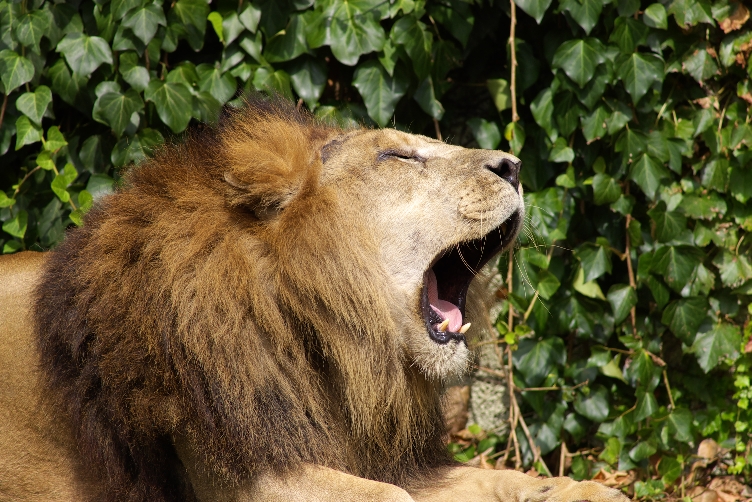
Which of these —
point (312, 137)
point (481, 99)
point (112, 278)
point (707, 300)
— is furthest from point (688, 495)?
point (112, 278)

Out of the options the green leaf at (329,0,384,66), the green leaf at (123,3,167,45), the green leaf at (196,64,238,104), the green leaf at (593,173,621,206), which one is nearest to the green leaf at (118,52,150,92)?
the green leaf at (123,3,167,45)

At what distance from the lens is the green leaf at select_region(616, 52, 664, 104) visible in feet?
12.2

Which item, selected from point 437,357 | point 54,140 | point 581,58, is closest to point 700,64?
point 581,58

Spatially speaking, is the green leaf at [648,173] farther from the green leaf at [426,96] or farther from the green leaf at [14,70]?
the green leaf at [14,70]

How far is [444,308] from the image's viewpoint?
274 centimetres

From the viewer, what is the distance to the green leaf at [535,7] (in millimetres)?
3613

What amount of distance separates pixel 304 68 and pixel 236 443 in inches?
79.9

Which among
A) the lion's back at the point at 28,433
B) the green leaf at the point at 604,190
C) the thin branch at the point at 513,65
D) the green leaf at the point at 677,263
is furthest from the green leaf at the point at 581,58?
the lion's back at the point at 28,433

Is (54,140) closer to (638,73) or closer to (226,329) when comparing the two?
(226,329)

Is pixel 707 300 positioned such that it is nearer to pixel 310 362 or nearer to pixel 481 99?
pixel 481 99

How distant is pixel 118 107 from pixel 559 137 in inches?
76.3

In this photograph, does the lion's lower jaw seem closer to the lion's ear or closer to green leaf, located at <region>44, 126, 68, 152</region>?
the lion's ear

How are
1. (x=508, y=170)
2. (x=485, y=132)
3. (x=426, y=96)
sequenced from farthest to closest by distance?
(x=485, y=132)
(x=426, y=96)
(x=508, y=170)

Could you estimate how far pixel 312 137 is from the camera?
9.00 feet
